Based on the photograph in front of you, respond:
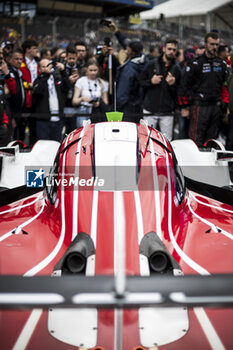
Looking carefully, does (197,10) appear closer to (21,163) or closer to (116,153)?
(21,163)

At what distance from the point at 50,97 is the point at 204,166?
3.13m

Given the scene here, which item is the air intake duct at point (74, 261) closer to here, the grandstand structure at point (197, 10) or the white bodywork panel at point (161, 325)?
the white bodywork panel at point (161, 325)

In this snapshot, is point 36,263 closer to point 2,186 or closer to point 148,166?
point 148,166

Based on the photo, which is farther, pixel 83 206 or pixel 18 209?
pixel 18 209

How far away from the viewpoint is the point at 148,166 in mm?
2559

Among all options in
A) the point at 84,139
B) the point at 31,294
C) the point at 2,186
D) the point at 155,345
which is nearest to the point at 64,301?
the point at 31,294

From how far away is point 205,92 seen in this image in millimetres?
5938

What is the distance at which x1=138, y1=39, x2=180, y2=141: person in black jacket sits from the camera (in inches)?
239

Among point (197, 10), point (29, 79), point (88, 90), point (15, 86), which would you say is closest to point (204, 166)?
point (88, 90)

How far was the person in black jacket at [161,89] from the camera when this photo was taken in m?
6.07

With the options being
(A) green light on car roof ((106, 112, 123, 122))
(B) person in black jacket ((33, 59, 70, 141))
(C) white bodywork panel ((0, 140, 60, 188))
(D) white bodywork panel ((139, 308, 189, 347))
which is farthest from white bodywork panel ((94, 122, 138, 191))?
(B) person in black jacket ((33, 59, 70, 141))

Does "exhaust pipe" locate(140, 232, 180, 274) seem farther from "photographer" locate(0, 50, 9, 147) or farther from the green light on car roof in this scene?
"photographer" locate(0, 50, 9, 147)

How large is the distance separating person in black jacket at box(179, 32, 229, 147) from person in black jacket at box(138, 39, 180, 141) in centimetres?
23

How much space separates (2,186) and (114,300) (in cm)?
278
